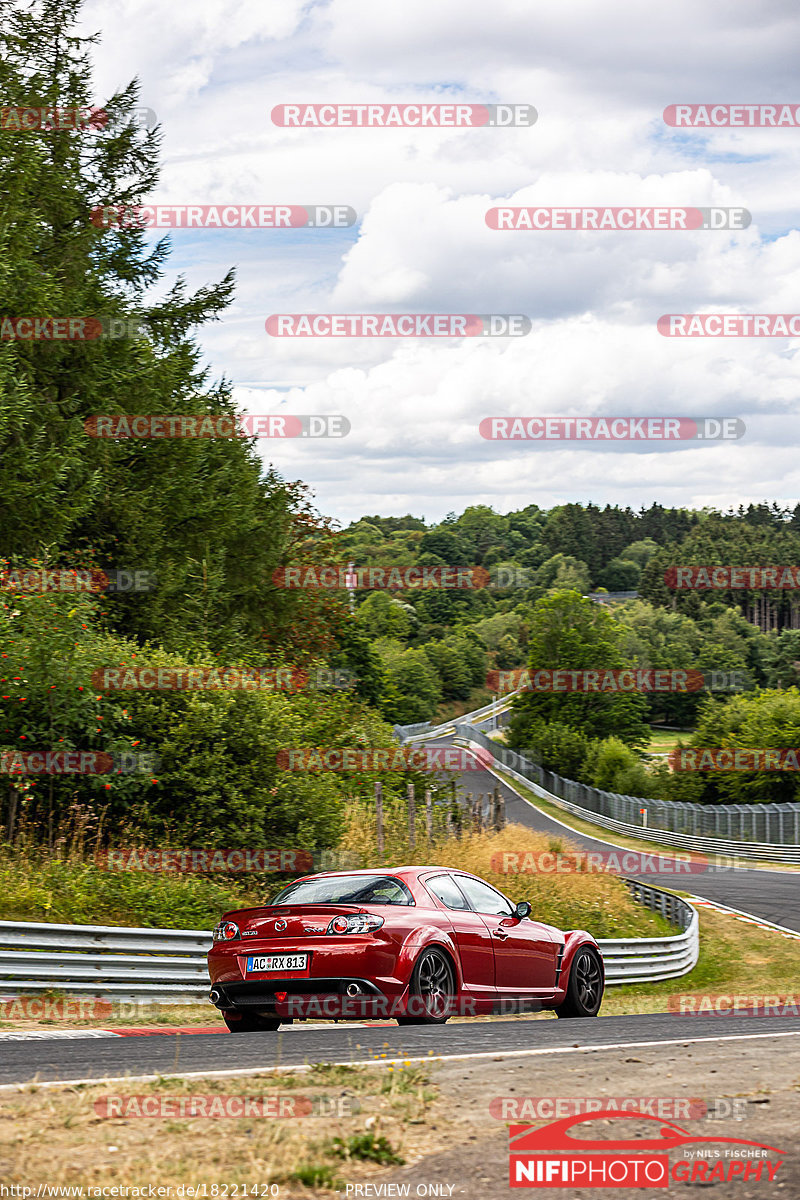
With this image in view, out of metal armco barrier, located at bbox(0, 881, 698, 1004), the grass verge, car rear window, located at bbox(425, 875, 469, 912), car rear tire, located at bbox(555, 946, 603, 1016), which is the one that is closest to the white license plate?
car rear window, located at bbox(425, 875, 469, 912)

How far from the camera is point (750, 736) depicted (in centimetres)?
6862

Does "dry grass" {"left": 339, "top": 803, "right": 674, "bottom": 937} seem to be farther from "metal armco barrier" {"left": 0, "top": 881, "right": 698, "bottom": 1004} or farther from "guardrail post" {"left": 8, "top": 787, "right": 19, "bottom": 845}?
"metal armco barrier" {"left": 0, "top": 881, "right": 698, "bottom": 1004}

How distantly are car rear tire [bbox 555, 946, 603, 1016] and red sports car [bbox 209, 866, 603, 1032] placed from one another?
70 cm

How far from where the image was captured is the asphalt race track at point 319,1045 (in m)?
6.52

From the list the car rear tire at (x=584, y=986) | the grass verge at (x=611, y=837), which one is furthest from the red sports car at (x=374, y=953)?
the grass verge at (x=611, y=837)

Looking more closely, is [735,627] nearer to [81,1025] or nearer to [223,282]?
[223,282]

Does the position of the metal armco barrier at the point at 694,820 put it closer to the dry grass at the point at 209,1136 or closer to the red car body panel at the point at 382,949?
the red car body panel at the point at 382,949

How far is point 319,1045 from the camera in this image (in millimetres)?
7727

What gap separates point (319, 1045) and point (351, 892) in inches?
74.3

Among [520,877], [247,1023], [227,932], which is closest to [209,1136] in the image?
[227,932]

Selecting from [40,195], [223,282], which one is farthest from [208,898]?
[223,282]

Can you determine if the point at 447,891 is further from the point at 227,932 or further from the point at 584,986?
the point at 584,986

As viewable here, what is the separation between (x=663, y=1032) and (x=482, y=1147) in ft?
15.3

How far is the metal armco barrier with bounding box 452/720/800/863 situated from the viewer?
50.3m
